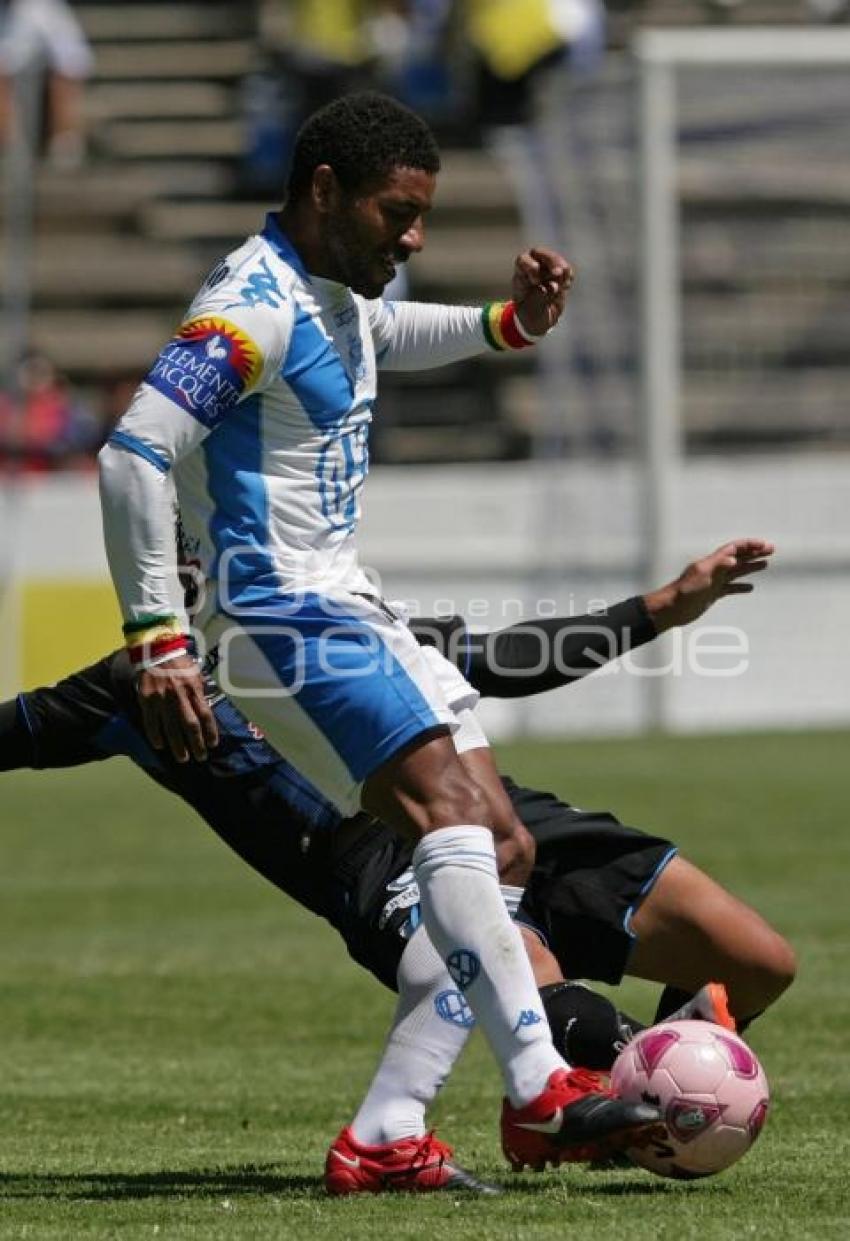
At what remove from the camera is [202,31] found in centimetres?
2756

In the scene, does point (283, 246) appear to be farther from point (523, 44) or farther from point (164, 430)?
point (523, 44)

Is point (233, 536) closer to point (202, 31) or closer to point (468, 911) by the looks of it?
point (468, 911)

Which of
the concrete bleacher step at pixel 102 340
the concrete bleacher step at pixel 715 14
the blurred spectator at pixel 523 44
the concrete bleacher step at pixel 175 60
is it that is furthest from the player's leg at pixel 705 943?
the concrete bleacher step at pixel 175 60

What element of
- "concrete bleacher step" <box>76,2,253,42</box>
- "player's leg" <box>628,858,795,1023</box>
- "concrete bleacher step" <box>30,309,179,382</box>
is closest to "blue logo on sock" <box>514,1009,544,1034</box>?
"player's leg" <box>628,858,795,1023</box>

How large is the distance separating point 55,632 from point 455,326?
12175 mm

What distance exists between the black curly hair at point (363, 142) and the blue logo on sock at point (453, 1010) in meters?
1.78

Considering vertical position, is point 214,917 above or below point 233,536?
below

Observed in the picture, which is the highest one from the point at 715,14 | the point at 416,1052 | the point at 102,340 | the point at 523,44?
the point at 715,14

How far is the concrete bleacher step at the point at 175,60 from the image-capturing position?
27109 millimetres

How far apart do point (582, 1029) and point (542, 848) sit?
51cm

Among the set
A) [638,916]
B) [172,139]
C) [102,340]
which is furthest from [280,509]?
[172,139]

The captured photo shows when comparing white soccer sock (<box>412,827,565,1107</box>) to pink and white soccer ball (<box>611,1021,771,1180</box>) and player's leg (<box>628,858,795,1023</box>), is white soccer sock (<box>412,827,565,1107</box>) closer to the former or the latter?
pink and white soccer ball (<box>611,1021,771,1180</box>)

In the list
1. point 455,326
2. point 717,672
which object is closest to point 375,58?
point 717,672

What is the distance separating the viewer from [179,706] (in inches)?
219
